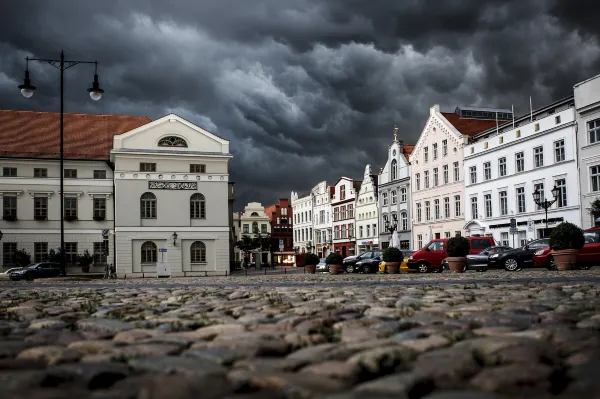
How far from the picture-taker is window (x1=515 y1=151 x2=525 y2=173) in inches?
1865

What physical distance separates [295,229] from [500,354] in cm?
10697

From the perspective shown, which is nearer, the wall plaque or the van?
the van

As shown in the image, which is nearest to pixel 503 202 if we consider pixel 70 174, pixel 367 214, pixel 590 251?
pixel 590 251

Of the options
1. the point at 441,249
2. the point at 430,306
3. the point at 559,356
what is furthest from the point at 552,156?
the point at 559,356

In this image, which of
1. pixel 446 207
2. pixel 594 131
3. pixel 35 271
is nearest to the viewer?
pixel 594 131

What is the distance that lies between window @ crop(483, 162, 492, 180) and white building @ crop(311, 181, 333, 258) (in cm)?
4205

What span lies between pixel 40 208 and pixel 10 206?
226cm

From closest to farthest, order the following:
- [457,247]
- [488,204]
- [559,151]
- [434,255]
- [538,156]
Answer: [457,247], [434,255], [559,151], [538,156], [488,204]

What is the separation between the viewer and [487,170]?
5225 centimetres

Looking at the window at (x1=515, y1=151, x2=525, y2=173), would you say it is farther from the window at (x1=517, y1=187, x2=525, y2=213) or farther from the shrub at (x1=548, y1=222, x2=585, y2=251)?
the shrub at (x1=548, y1=222, x2=585, y2=251)

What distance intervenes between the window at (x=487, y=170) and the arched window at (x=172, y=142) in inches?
995

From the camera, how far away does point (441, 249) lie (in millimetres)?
33719

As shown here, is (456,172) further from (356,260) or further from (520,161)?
(356,260)

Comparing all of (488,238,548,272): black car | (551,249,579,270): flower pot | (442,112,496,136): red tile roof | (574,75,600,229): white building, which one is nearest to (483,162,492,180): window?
(442,112,496,136): red tile roof
